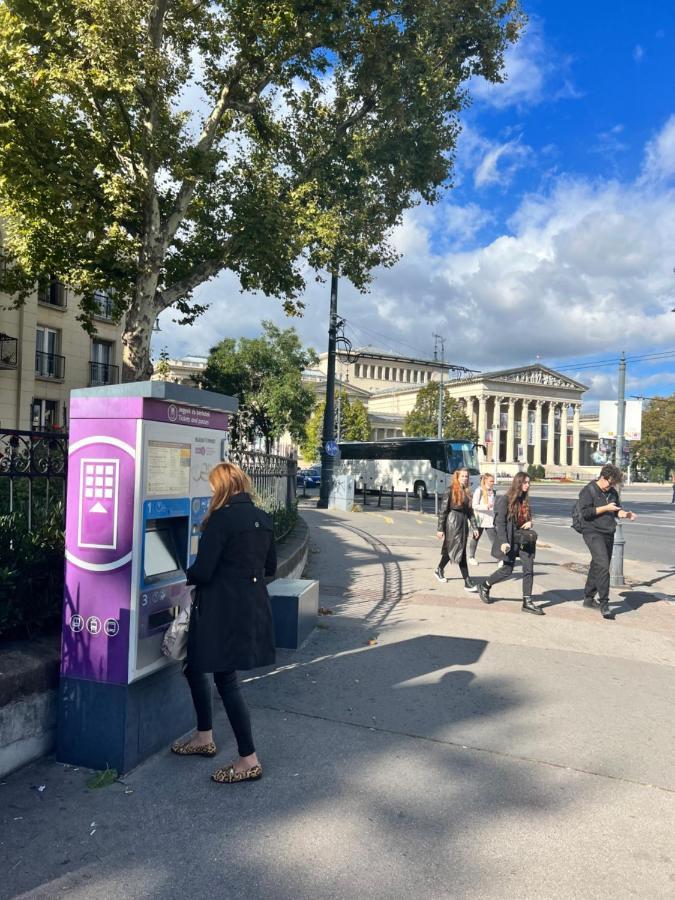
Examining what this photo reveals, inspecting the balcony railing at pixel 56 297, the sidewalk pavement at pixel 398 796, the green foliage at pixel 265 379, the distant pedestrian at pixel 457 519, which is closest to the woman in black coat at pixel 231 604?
the sidewalk pavement at pixel 398 796

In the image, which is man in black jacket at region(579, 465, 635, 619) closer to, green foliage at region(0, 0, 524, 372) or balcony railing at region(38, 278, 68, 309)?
green foliage at region(0, 0, 524, 372)

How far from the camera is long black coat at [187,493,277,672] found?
11.3 ft

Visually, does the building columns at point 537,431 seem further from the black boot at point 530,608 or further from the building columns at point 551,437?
the black boot at point 530,608

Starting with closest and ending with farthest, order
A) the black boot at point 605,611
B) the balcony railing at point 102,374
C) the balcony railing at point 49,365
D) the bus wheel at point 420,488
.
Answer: the black boot at point 605,611
the balcony railing at point 49,365
the balcony railing at point 102,374
the bus wheel at point 420,488

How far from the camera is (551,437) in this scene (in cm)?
10069

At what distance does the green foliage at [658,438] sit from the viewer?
8244 centimetres

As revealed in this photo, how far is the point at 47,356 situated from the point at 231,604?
27756mm

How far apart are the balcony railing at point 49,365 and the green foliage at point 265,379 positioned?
7.93 metres

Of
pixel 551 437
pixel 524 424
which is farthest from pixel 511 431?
pixel 551 437

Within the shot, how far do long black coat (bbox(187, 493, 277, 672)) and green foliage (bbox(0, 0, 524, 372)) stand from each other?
8.94m

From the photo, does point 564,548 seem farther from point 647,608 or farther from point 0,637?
point 0,637

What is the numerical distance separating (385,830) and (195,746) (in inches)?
48.9

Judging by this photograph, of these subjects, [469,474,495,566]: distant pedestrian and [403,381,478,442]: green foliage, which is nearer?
[469,474,495,566]: distant pedestrian

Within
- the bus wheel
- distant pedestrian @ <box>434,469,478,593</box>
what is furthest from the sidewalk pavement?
the bus wheel
